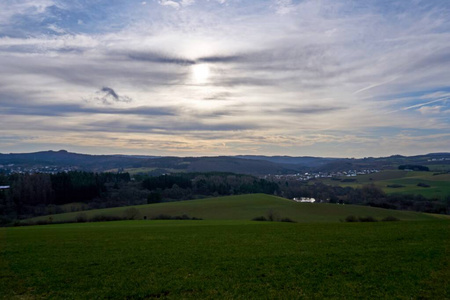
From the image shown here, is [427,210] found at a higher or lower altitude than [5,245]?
lower

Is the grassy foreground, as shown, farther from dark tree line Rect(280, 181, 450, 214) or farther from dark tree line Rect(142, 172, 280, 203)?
dark tree line Rect(142, 172, 280, 203)

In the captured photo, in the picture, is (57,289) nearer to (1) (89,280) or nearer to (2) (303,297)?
(1) (89,280)

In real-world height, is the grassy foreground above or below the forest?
above

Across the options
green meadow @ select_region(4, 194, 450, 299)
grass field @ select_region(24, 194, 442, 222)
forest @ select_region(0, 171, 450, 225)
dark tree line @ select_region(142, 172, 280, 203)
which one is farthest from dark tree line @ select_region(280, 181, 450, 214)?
green meadow @ select_region(4, 194, 450, 299)

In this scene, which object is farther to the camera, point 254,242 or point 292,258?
point 254,242

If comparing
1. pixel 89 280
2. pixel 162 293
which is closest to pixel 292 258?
pixel 162 293

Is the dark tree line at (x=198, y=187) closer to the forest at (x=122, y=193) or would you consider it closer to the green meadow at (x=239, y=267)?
the forest at (x=122, y=193)

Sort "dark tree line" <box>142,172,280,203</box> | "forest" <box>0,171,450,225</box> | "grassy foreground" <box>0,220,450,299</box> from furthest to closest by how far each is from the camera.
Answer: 1. "dark tree line" <box>142,172,280,203</box>
2. "forest" <box>0,171,450,225</box>
3. "grassy foreground" <box>0,220,450,299</box>

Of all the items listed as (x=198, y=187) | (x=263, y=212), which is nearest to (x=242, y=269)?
(x=263, y=212)

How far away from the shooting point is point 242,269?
1747cm

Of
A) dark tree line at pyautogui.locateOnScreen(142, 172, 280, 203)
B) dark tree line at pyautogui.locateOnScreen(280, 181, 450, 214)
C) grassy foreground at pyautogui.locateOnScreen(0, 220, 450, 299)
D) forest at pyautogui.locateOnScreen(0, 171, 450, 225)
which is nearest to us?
grassy foreground at pyautogui.locateOnScreen(0, 220, 450, 299)

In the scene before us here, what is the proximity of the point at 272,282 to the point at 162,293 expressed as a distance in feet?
16.4

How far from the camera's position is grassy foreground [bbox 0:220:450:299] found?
14203mm

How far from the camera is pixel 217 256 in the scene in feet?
67.9
